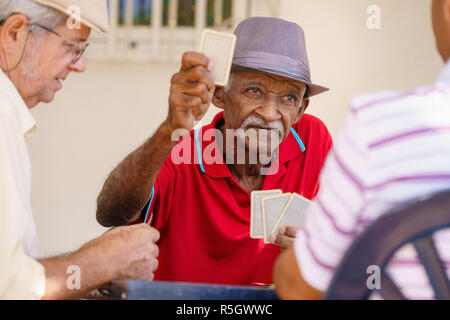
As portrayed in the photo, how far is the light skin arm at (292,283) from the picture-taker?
1.13 meters

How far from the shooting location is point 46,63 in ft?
5.49

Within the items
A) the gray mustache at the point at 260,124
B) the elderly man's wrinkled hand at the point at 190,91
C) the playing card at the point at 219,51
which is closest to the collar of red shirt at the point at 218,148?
the gray mustache at the point at 260,124

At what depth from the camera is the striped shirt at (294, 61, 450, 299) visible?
1.03 metres

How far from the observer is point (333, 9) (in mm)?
5184

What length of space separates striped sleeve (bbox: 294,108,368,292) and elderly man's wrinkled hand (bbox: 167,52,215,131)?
84 centimetres

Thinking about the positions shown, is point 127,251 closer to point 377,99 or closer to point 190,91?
point 190,91

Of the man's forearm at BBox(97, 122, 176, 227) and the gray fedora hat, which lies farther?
the gray fedora hat

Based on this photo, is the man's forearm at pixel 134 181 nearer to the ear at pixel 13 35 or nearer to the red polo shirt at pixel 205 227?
the red polo shirt at pixel 205 227

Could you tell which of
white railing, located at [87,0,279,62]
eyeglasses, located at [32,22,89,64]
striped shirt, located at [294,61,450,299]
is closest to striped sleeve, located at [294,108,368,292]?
striped shirt, located at [294,61,450,299]

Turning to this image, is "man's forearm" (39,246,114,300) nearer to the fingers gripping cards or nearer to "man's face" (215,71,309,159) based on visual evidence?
the fingers gripping cards

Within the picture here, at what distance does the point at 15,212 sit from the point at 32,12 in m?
0.60

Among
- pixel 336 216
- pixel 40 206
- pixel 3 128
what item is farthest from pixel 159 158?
pixel 40 206

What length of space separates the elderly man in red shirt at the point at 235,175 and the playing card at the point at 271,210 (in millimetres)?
173

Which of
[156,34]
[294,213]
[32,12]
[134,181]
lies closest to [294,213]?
[294,213]
